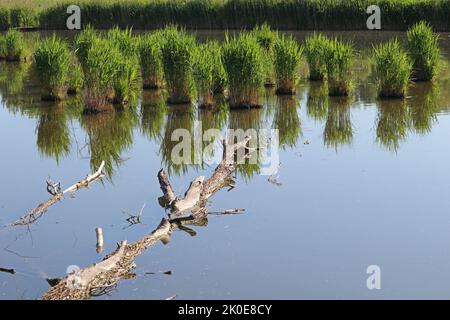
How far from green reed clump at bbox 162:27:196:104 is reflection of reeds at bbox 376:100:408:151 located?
306cm

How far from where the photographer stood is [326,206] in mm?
8227

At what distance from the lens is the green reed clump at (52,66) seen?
1434 centimetres

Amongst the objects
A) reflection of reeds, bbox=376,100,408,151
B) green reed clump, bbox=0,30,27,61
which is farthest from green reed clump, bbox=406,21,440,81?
green reed clump, bbox=0,30,27,61

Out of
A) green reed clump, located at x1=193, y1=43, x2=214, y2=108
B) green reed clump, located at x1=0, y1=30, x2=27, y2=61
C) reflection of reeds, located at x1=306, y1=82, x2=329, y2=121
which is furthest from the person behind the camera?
green reed clump, located at x1=0, y1=30, x2=27, y2=61

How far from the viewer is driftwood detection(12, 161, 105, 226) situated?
8.01 metres

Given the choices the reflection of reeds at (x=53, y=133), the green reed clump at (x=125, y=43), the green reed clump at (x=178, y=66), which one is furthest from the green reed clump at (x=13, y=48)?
the green reed clump at (x=178, y=66)

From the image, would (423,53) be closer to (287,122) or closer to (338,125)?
(338,125)

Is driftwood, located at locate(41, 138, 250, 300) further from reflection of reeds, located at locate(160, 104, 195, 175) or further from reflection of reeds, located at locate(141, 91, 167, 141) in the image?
reflection of reeds, located at locate(141, 91, 167, 141)

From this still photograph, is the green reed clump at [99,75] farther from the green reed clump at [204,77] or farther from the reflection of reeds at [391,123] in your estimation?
the reflection of reeds at [391,123]

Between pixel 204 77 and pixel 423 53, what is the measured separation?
14.2 feet
